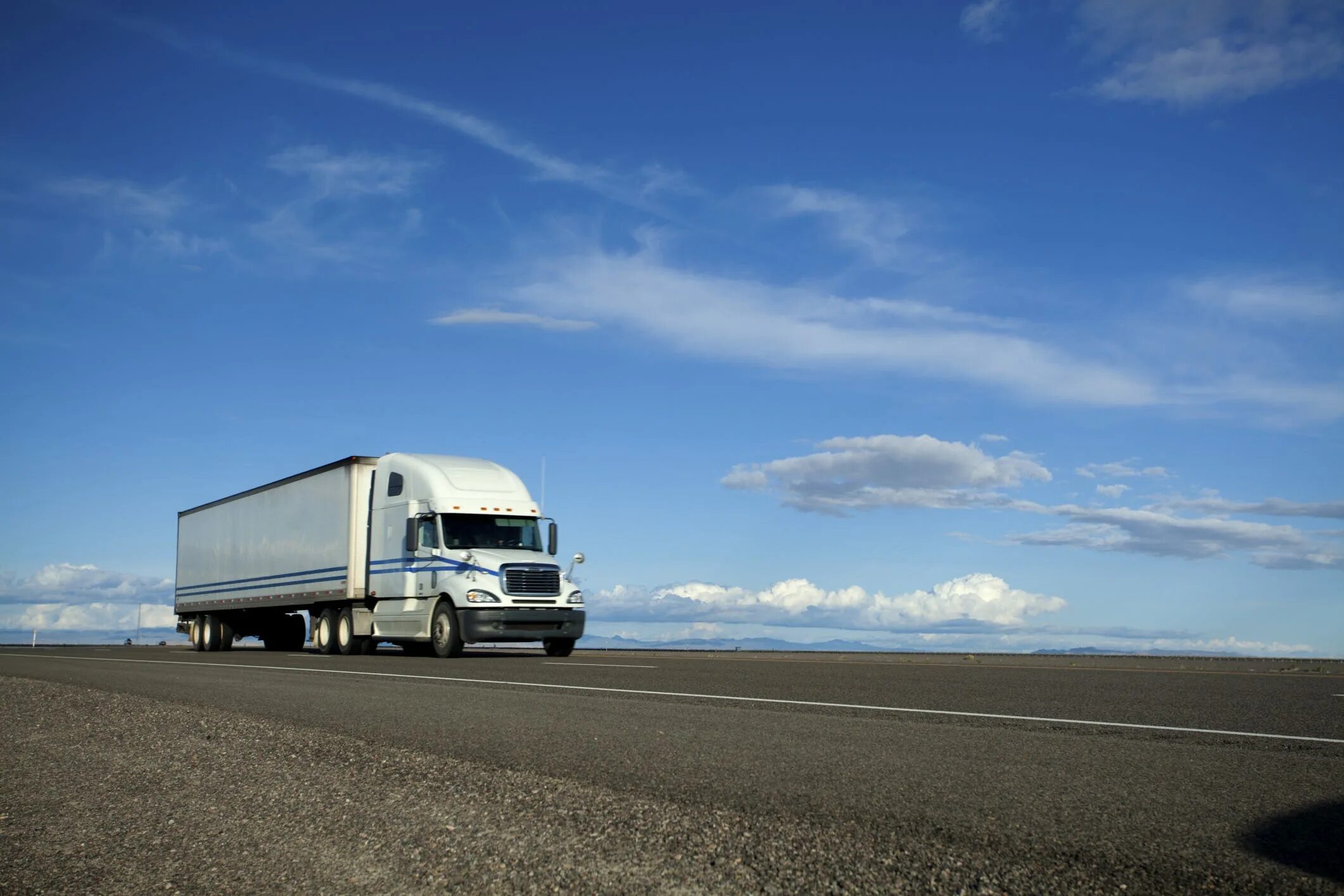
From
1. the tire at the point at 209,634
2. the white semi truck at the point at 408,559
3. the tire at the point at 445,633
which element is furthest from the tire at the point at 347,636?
the tire at the point at 209,634

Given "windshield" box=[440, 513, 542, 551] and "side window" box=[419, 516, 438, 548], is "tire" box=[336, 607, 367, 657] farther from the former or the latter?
"windshield" box=[440, 513, 542, 551]

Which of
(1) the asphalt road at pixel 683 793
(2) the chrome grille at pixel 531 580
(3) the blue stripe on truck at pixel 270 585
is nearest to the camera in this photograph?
(1) the asphalt road at pixel 683 793

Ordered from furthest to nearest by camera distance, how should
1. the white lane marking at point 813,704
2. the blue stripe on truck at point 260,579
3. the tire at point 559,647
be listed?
the blue stripe on truck at point 260,579, the tire at point 559,647, the white lane marking at point 813,704

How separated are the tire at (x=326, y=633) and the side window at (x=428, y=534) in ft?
16.1

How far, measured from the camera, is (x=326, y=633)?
27.5 meters

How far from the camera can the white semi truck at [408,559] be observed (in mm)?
22891

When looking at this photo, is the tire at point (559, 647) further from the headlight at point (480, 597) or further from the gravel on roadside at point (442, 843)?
the gravel on roadside at point (442, 843)

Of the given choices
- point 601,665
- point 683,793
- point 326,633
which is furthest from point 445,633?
point 683,793

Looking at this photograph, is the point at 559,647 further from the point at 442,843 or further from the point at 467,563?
the point at 442,843

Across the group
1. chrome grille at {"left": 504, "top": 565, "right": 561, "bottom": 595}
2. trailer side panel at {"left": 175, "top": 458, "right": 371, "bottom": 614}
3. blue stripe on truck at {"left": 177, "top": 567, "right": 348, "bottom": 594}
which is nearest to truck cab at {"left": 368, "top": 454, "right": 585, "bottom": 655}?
chrome grille at {"left": 504, "top": 565, "right": 561, "bottom": 595}

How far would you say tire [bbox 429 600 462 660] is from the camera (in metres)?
23.0

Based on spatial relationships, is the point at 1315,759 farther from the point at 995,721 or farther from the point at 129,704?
the point at 129,704

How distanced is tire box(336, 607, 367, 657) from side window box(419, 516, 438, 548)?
12.5 feet

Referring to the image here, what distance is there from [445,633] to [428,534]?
1.98 m
